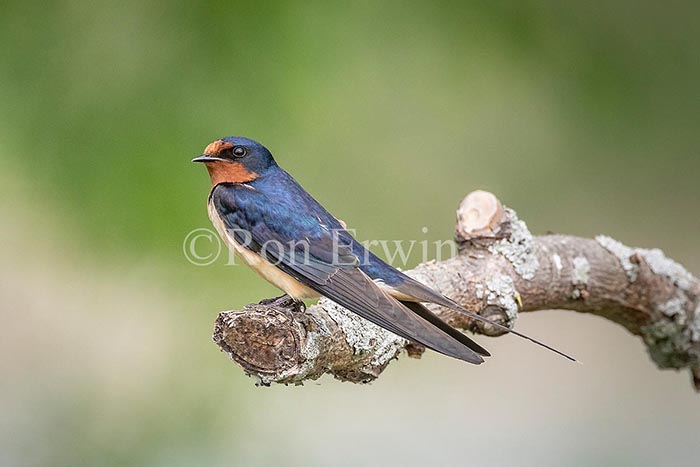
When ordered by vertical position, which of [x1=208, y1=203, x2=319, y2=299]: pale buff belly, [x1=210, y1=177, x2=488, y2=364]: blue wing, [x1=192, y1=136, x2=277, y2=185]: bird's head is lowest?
[x1=208, y1=203, x2=319, y2=299]: pale buff belly

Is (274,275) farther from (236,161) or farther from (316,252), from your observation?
(236,161)

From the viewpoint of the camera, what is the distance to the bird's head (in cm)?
167

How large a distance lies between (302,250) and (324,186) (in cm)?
19

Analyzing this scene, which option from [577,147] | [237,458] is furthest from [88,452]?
[577,147]

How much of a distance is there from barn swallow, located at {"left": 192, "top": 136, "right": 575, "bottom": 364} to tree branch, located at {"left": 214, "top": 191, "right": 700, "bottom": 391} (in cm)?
8

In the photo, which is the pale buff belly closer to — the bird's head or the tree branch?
the tree branch

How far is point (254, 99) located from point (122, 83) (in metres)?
0.19

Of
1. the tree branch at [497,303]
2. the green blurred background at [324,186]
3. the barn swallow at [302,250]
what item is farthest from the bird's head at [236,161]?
the tree branch at [497,303]

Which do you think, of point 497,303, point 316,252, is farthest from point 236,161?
point 497,303

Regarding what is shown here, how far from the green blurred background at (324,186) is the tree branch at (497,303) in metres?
0.13

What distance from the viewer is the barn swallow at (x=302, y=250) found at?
1450mm

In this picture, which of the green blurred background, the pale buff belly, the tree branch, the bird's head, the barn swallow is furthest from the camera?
the bird's head

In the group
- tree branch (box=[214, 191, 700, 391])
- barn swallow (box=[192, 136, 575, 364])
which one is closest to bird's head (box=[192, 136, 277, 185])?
barn swallow (box=[192, 136, 575, 364])

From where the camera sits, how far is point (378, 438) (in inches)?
79.1
